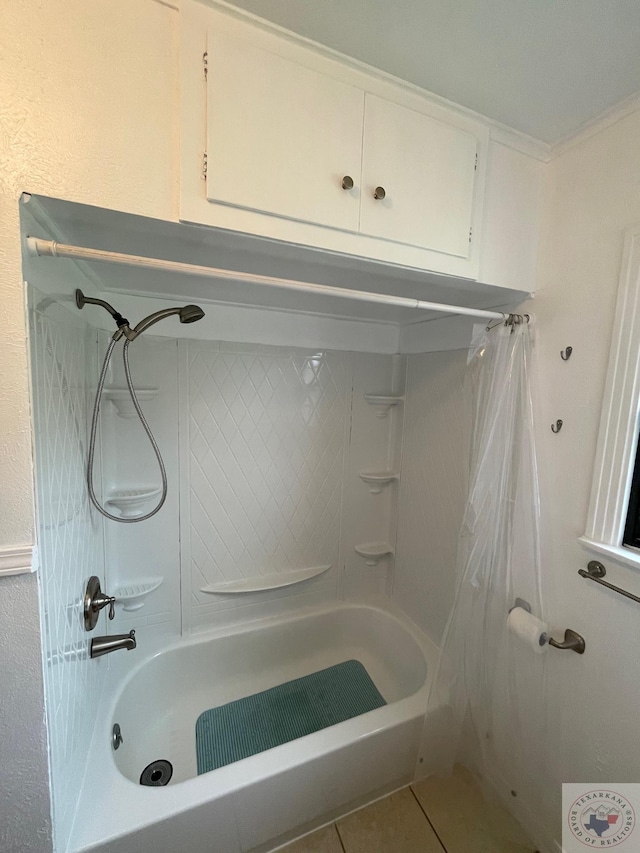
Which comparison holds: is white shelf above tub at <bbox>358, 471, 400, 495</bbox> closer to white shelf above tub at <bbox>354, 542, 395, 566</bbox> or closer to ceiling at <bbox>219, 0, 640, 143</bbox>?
white shelf above tub at <bbox>354, 542, 395, 566</bbox>

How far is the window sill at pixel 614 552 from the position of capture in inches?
38.4

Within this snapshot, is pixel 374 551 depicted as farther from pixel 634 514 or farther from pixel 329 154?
pixel 329 154

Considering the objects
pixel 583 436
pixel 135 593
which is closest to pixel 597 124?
pixel 583 436

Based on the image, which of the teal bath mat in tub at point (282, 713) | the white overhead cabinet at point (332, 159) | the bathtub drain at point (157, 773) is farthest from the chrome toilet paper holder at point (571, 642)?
the bathtub drain at point (157, 773)

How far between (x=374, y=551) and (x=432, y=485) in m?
0.60

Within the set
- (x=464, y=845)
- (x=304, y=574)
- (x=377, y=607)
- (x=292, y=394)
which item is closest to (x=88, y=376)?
(x=292, y=394)

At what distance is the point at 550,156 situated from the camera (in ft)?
3.95

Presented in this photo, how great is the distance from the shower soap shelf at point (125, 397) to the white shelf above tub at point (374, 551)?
1.42 metres

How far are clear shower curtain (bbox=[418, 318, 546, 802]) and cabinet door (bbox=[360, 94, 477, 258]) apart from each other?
44 centimetres

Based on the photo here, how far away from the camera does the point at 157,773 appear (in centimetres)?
142

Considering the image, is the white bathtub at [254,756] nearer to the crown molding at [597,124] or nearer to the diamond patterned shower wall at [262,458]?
the diamond patterned shower wall at [262,458]

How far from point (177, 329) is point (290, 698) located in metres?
1.87

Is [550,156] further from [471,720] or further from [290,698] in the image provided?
[290,698]

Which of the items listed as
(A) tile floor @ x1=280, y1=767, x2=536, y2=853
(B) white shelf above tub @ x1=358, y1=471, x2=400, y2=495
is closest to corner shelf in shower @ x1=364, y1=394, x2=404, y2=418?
(B) white shelf above tub @ x1=358, y1=471, x2=400, y2=495
